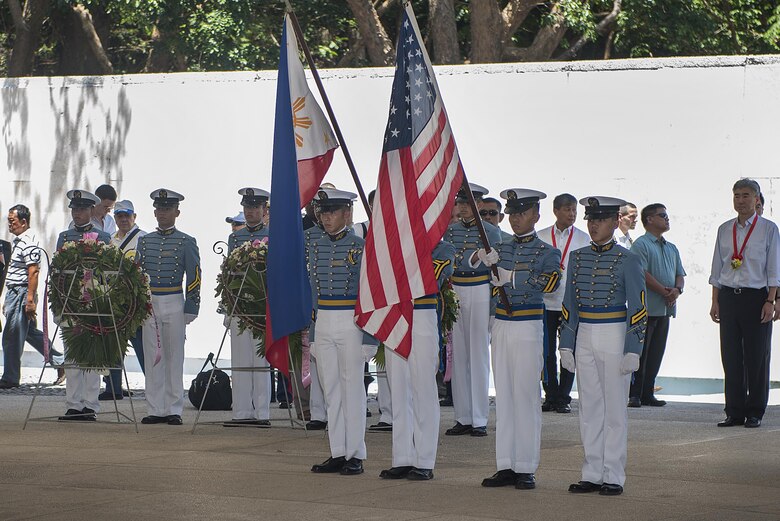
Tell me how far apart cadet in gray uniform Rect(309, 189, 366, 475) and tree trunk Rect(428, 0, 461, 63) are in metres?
12.8

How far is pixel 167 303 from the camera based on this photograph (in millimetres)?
12094

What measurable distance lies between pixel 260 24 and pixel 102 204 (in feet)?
31.4

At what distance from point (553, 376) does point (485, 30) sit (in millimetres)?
9834

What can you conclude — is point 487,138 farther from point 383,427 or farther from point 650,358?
point 383,427

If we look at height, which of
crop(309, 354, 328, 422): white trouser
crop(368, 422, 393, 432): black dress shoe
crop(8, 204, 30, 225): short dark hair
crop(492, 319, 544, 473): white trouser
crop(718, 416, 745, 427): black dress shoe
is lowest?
crop(718, 416, 745, 427): black dress shoe

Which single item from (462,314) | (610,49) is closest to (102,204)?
(462,314)

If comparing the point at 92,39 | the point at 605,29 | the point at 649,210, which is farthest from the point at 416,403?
the point at 92,39

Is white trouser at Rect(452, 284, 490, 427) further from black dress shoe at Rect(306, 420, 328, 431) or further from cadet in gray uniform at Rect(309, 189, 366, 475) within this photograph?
cadet in gray uniform at Rect(309, 189, 366, 475)

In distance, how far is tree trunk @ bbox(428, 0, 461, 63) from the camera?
840 inches

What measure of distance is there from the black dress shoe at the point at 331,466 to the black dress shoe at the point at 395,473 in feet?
1.07

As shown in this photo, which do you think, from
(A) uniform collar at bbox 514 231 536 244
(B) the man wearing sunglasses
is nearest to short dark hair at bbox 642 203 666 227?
(B) the man wearing sunglasses

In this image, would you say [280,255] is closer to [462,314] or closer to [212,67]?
[462,314]

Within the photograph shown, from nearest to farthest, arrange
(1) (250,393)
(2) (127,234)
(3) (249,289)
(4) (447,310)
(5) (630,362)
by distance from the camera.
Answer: (5) (630,362) < (4) (447,310) < (3) (249,289) < (1) (250,393) < (2) (127,234)

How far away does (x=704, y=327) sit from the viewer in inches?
533
